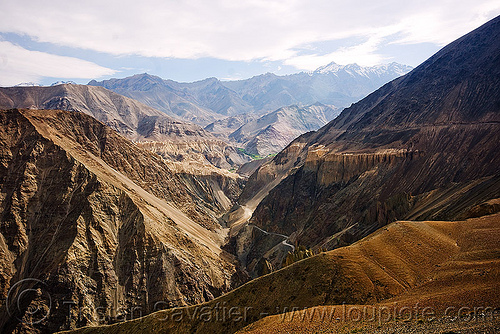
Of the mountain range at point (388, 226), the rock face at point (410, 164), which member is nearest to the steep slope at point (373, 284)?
the mountain range at point (388, 226)

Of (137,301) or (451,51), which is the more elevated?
(451,51)

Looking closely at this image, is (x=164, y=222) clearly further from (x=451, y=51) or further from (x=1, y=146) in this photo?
(x=451, y=51)

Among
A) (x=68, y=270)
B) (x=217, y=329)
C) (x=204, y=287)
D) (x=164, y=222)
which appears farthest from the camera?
(x=164, y=222)

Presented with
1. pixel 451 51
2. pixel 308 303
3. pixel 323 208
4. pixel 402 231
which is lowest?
pixel 323 208

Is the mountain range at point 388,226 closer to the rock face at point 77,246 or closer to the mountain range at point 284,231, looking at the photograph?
A: the mountain range at point 284,231

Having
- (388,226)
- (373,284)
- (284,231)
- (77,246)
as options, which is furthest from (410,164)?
(77,246)

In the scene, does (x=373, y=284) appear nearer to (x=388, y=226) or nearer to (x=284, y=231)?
(x=388, y=226)

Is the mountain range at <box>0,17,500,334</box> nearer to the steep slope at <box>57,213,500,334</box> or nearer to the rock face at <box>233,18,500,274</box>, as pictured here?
the steep slope at <box>57,213,500,334</box>

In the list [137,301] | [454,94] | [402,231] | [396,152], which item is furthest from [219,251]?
[454,94]
